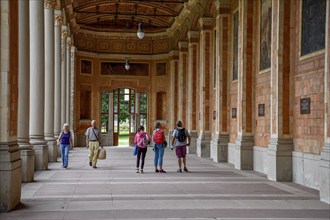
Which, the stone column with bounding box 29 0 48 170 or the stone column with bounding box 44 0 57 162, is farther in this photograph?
the stone column with bounding box 44 0 57 162

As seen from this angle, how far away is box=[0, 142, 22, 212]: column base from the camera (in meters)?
9.41

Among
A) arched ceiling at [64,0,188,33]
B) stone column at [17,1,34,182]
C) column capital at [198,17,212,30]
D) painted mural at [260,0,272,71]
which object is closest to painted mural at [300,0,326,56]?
painted mural at [260,0,272,71]

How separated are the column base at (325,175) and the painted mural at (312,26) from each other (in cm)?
303

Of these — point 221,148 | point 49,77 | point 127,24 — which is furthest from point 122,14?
point 221,148

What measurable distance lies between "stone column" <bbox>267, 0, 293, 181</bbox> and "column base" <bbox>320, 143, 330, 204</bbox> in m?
3.48

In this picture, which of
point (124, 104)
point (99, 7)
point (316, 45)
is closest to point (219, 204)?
point (316, 45)

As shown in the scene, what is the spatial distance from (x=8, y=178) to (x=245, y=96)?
35.6 feet

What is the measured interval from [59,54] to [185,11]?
9.65 meters

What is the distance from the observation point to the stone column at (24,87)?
518 inches

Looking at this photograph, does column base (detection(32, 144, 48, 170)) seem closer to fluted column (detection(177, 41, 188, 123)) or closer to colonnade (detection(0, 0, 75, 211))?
colonnade (detection(0, 0, 75, 211))

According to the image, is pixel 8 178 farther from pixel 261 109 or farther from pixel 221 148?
pixel 221 148

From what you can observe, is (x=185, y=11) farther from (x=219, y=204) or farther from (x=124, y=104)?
(x=219, y=204)

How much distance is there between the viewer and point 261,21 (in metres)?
17.9

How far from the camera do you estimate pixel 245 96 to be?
1848 centimetres
